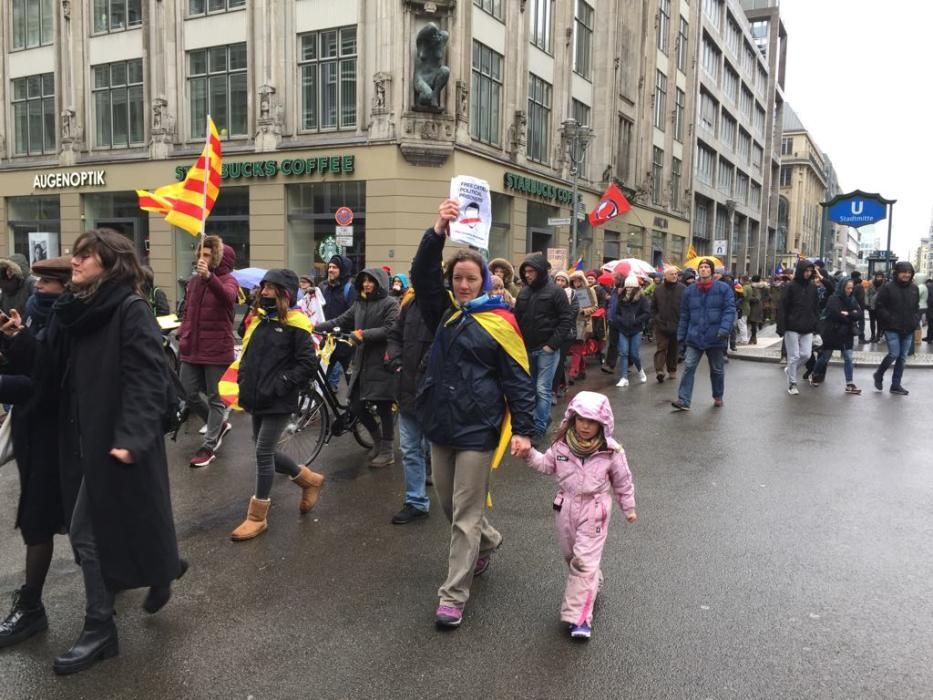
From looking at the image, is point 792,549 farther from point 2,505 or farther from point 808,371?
point 808,371

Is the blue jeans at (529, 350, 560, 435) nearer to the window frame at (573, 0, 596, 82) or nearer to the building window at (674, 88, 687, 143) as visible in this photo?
the window frame at (573, 0, 596, 82)

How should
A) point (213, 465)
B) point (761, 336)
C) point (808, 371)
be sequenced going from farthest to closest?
point (761, 336)
point (808, 371)
point (213, 465)

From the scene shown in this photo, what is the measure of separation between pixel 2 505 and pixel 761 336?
828 inches

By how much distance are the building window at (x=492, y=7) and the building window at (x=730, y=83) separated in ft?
113

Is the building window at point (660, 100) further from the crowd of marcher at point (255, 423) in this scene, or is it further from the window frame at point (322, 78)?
the crowd of marcher at point (255, 423)

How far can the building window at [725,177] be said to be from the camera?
52.9 meters

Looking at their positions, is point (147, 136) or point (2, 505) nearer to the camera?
point (2, 505)

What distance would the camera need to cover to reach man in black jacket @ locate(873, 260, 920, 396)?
10.9 m

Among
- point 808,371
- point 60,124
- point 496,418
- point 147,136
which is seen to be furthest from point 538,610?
point 60,124

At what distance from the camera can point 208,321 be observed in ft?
21.7

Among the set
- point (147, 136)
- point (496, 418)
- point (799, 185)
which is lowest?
point (496, 418)

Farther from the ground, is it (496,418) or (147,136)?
(147,136)

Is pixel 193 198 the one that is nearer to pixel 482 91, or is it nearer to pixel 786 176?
pixel 482 91

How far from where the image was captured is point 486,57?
22391 mm
